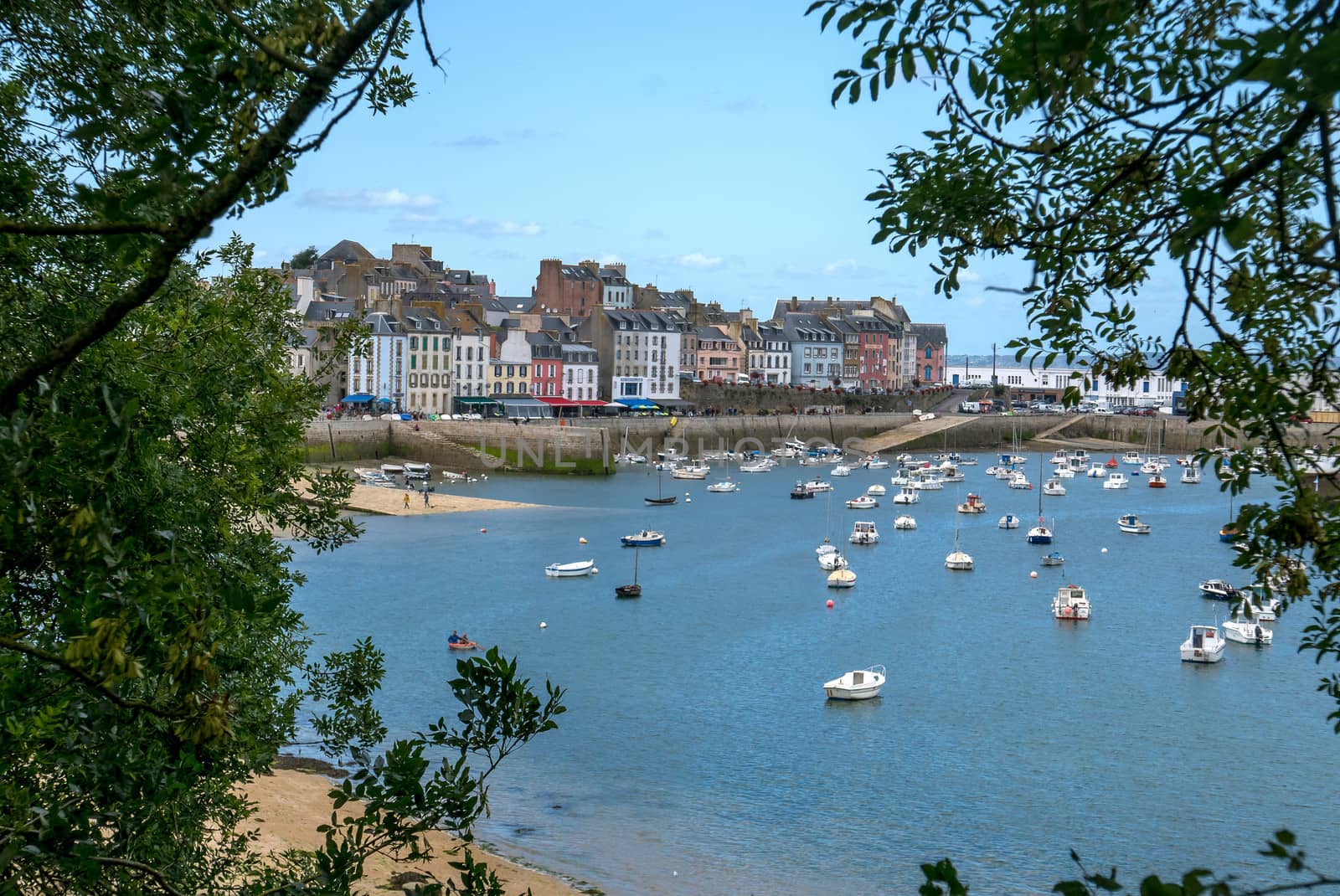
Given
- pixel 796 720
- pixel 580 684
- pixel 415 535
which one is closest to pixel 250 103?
pixel 796 720

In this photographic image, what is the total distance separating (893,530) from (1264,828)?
132ft

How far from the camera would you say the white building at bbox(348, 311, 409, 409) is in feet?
296

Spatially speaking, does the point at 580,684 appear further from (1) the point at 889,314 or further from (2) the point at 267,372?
(1) the point at 889,314

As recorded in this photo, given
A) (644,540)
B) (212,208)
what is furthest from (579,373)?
(212,208)

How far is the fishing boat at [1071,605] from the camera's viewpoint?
41969mm

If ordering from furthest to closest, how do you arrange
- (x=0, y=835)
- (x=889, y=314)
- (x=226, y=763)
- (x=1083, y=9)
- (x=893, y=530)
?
(x=889, y=314), (x=893, y=530), (x=226, y=763), (x=0, y=835), (x=1083, y=9)

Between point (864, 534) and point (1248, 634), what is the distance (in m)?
21.7

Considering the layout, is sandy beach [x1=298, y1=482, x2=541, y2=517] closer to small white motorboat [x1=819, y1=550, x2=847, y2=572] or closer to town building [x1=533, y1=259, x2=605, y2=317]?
small white motorboat [x1=819, y1=550, x2=847, y2=572]

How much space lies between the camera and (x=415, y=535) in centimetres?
5791

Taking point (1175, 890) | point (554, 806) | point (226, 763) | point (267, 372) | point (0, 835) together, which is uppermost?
point (267, 372)

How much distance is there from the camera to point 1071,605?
4222 cm

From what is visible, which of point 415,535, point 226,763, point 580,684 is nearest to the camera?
point 226,763

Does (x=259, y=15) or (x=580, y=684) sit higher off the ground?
(x=259, y=15)

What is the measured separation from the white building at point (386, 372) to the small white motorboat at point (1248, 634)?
62041mm
